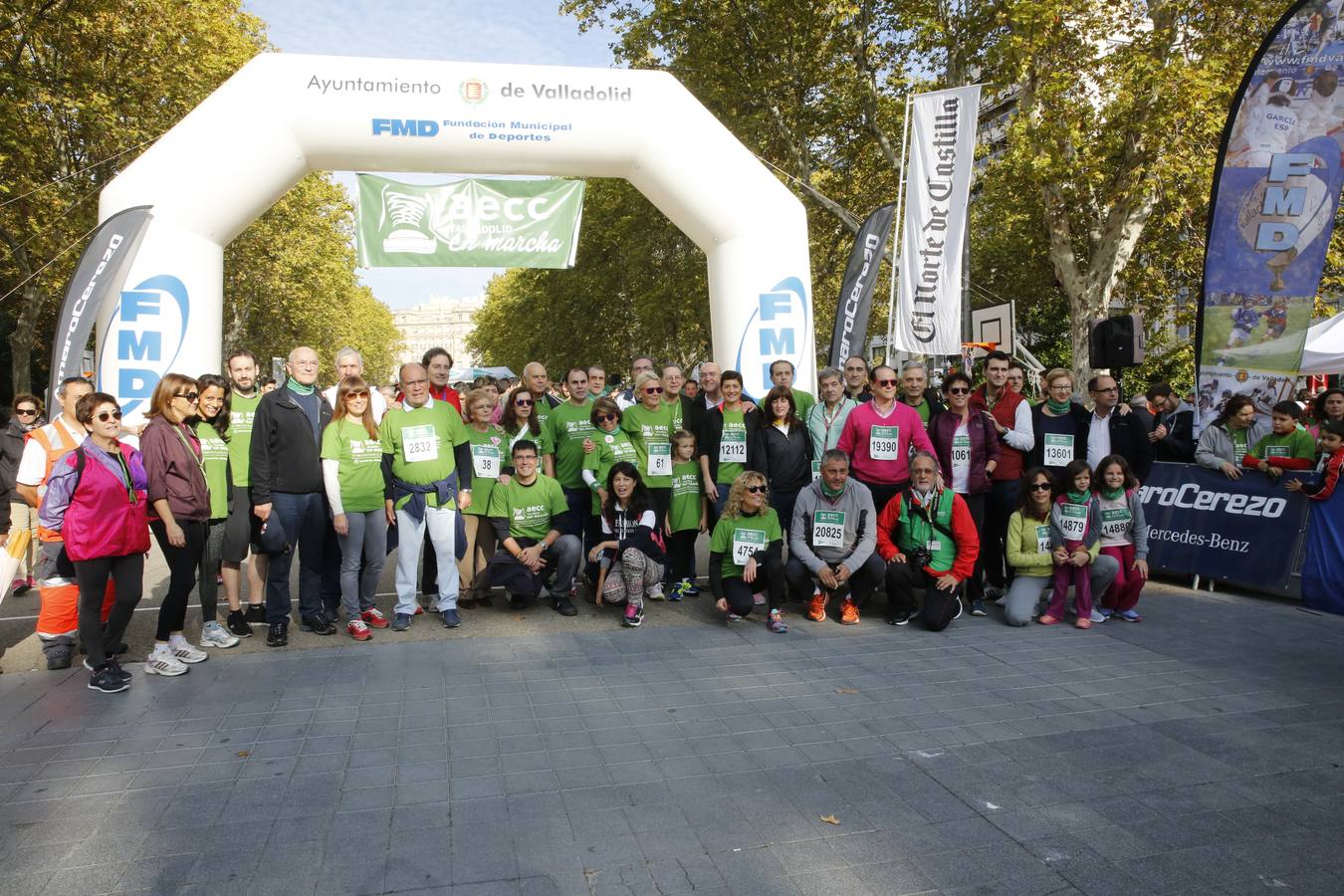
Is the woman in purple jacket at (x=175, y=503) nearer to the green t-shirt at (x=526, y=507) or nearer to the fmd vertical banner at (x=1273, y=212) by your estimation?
the green t-shirt at (x=526, y=507)

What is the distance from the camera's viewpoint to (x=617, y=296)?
103 ft

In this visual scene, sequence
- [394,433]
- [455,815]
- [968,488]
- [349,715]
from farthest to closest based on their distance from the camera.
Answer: [968,488] → [394,433] → [349,715] → [455,815]

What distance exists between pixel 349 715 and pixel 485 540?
8.30ft

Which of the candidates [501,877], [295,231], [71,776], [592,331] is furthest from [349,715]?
[592,331]

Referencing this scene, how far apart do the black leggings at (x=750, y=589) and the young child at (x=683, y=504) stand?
815 millimetres

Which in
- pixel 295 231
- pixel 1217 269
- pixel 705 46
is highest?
pixel 705 46

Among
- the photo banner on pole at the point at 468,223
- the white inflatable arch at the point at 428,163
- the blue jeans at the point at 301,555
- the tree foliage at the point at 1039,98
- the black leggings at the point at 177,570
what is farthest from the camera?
the tree foliage at the point at 1039,98

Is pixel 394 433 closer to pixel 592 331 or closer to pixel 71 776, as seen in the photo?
pixel 71 776

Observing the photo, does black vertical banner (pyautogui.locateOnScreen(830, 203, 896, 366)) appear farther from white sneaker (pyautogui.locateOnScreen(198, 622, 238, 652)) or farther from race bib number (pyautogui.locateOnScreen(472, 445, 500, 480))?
white sneaker (pyautogui.locateOnScreen(198, 622, 238, 652))

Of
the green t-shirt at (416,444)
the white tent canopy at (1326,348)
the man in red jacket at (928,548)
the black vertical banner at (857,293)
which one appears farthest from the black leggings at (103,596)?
the white tent canopy at (1326,348)

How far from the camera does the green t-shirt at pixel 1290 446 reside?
7117mm

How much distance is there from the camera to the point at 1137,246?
18.1 metres

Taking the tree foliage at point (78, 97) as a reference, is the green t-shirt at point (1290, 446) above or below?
below

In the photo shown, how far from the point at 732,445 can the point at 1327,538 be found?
4555 millimetres
